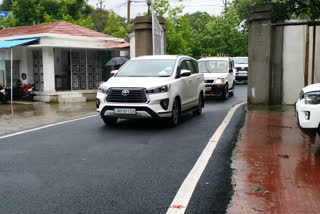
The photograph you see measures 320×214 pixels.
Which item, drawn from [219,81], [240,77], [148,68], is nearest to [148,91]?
[148,68]

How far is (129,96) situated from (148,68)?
1.62 m

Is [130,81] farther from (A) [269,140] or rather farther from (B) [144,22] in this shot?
(B) [144,22]

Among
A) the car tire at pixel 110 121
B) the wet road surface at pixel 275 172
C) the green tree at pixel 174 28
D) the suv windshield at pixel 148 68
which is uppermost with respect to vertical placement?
the green tree at pixel 174 28

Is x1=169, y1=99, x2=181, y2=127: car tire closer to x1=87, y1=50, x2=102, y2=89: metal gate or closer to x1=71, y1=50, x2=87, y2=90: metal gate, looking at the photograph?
x1=71, y1=50, x2=87, y2=90: metal gate

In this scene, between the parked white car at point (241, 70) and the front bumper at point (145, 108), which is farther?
the parked white car at point (241, 70)

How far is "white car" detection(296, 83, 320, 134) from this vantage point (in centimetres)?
661

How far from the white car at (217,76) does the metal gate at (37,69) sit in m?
8.54

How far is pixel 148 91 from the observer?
30.7 ft

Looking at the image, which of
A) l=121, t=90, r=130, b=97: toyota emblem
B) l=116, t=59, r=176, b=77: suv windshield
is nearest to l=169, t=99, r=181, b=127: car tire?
l=116, t=59, r=176, b=77: suv windshield

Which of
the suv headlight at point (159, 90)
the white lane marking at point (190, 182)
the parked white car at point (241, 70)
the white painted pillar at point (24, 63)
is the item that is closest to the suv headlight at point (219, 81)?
the suv headlight at point (159, 90)

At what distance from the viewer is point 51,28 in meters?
22.0

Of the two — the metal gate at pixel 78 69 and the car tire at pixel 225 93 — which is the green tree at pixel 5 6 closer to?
the metal gate at pixel 78 69

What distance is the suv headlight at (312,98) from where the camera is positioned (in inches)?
265

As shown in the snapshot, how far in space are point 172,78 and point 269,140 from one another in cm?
312
